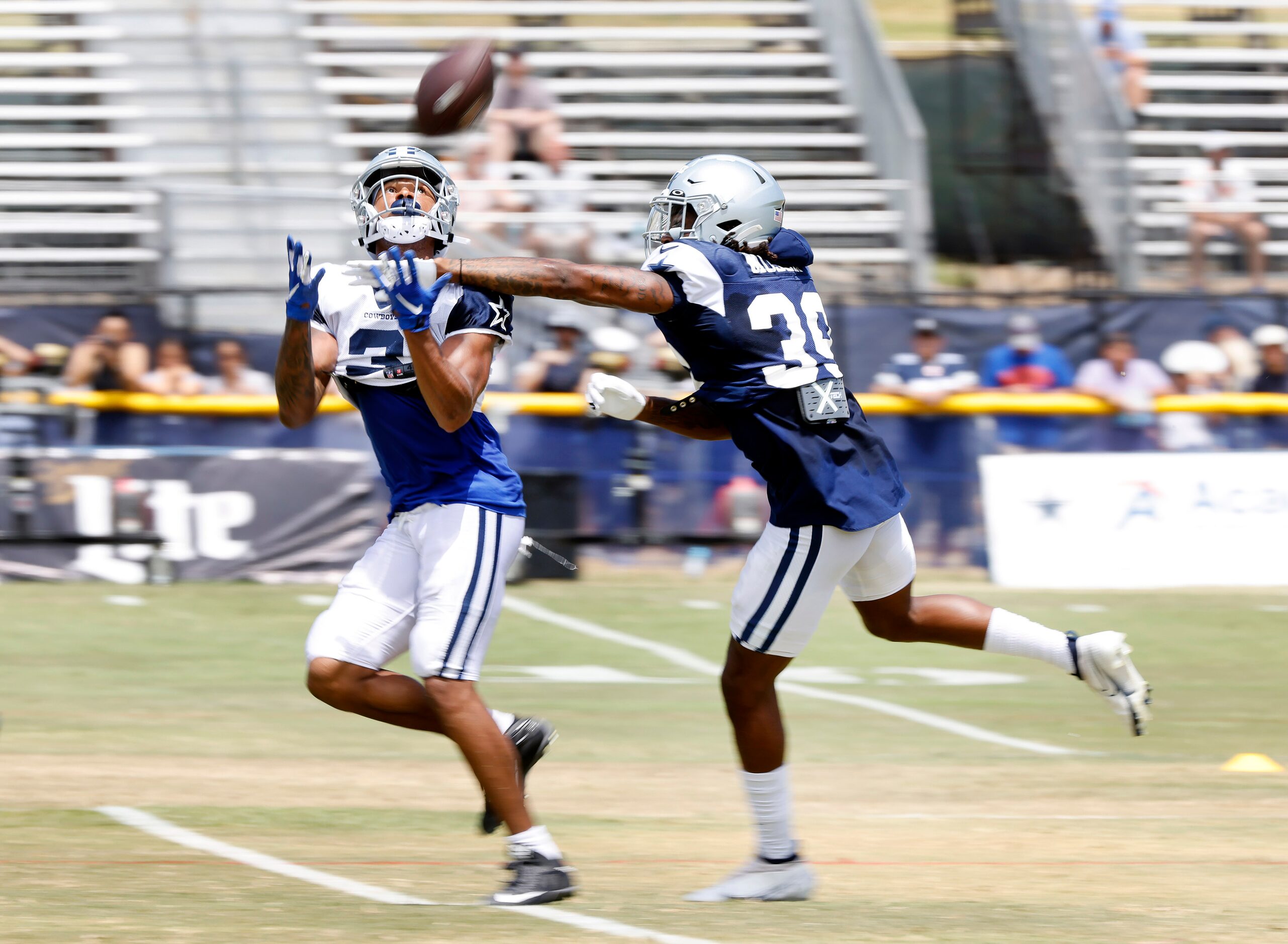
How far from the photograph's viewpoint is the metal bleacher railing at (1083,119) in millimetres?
16953

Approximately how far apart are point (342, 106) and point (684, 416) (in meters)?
13.5

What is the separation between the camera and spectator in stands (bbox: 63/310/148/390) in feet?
45.0

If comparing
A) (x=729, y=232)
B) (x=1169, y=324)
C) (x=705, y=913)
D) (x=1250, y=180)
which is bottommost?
(x=705, y=913)

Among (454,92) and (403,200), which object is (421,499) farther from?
(454,92)

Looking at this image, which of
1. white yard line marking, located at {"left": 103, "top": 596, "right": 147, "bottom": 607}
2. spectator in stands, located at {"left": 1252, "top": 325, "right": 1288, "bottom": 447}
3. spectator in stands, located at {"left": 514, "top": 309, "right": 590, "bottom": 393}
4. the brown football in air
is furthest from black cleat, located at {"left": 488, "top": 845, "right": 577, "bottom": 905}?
spectator in stands, located at {"left": 1252, "top": 325, "right": 1288, "bottom": 447}

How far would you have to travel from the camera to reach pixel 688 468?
13719 mm

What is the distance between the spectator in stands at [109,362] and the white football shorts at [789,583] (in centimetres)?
948

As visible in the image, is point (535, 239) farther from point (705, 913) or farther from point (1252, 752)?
point (705, 913)

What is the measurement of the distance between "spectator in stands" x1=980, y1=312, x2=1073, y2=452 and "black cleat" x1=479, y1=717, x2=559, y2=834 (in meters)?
8.70

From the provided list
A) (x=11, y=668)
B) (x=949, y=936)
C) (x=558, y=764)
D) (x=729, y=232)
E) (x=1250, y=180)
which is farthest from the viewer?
(x=1250, y=180)

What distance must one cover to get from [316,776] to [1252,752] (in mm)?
4340

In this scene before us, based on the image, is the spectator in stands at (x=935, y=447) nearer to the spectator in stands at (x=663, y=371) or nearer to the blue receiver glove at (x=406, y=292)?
the spectator in stands at (x=663, y=371)

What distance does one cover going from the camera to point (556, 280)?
4984 mm

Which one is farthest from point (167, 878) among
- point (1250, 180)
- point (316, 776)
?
point (1250, 180)
